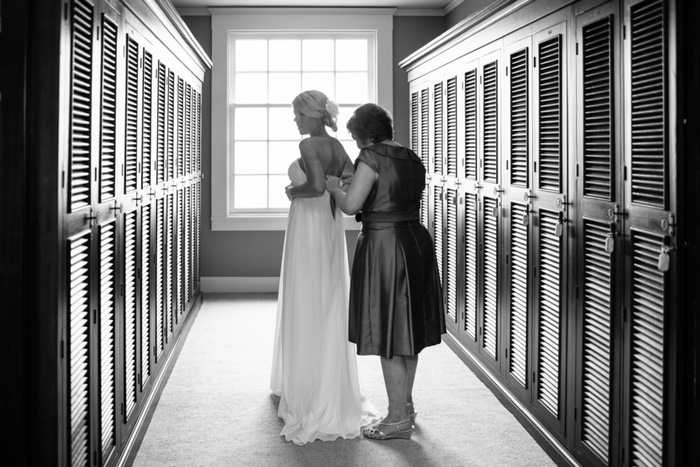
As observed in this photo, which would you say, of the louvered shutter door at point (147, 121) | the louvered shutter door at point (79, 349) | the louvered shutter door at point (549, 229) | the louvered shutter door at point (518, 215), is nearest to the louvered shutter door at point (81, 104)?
the louvered shutter door at point (79, 349)

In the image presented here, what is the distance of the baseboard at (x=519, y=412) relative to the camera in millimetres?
3311

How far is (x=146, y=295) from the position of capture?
3928mm

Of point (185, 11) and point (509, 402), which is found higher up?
point (185, 11)

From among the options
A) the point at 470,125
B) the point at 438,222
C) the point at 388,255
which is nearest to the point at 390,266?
the point at 388,255

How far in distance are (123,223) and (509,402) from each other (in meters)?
2.15

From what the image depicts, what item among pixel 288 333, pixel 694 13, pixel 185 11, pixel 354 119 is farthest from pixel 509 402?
pixel 185 11

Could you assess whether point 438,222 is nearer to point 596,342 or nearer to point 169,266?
point 169,266

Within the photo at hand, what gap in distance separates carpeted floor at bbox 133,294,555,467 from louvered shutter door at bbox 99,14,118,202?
1.21 metres

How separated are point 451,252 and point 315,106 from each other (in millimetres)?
1888

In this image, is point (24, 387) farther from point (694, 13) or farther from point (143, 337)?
point (694, 13)

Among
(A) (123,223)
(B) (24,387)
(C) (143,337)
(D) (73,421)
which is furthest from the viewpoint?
(C) (143,337)

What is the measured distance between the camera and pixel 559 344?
3316mm

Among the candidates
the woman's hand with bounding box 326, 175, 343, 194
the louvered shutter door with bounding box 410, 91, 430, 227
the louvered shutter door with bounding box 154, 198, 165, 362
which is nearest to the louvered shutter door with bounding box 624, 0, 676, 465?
the woman's hand with bounding box 326, 175, 343, 194

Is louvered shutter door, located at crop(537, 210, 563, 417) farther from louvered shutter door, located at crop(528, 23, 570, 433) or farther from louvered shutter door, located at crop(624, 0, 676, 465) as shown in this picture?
louvered shutter door, located at crop(624, 0, 676, 465)
